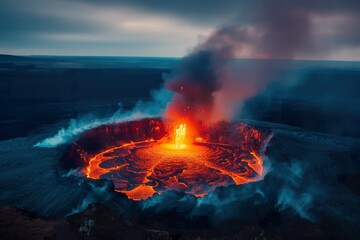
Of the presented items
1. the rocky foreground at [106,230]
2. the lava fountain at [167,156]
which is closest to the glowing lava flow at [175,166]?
the lava fountain at [167,156]

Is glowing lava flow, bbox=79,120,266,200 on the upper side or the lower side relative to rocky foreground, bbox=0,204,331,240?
lower

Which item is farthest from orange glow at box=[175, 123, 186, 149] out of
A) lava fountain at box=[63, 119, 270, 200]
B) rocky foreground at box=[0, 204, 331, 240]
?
rocky foreground at box=[0, 204, 331, 240]

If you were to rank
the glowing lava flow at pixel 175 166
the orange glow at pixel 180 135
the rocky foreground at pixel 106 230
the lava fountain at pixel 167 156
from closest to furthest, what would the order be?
the rocky foreground at pixel 106 230, the glowing lava flow at pixel 175 166, the lava fountain at pixel 167 156, the orange glow at pixel 180 135

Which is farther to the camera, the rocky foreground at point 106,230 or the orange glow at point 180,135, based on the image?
the orange glow at point 180,135

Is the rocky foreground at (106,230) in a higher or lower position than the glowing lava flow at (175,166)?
higher

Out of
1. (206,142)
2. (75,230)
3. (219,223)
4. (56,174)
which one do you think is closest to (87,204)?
(75,230)

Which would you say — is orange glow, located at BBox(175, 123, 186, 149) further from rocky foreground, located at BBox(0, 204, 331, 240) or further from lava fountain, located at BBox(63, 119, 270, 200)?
rocky foreground, located at BBox(0, 204, 331, 240)

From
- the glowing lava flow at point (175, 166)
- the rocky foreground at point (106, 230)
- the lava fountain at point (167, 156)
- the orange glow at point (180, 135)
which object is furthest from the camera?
the orange glow at point (180, 135)

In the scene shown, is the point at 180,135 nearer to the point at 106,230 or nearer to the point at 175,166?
the point at 175,166

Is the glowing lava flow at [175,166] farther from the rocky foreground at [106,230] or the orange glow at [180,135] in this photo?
the rocky foreground at [106,230]

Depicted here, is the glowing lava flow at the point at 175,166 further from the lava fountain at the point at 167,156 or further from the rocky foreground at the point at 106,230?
the rocky foreground at the point at 106,230
